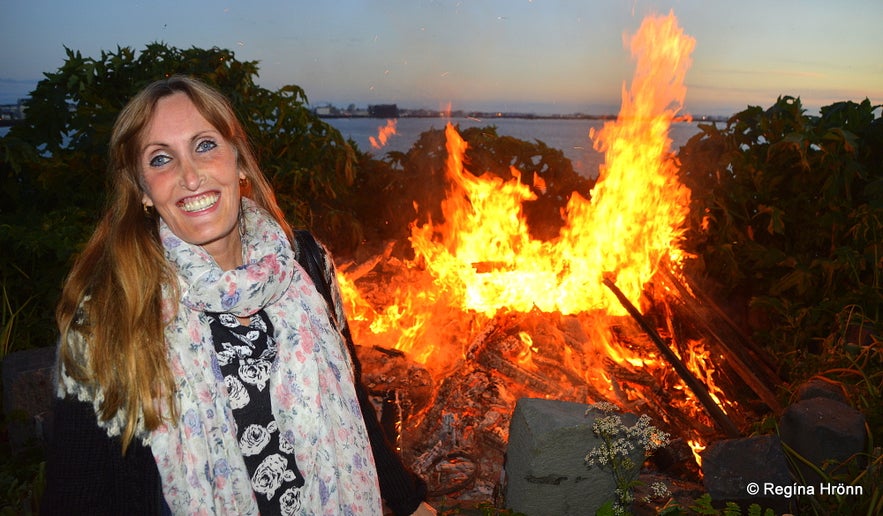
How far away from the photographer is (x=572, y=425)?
3.29 metres

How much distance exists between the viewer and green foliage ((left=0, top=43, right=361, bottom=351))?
14.6 feet

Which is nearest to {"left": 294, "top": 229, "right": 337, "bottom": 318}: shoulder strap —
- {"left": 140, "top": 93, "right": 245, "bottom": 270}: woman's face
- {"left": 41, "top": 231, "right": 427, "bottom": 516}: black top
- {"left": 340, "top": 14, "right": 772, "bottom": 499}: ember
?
{"left": 140, "top": 93, "right": 245, "bottom": 270}: woman's face

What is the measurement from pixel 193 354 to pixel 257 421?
13.9 inches

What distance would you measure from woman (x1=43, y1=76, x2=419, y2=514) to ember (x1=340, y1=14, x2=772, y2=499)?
7.40ft

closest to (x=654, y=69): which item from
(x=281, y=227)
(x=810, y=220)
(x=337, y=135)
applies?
(x=810, y=220)

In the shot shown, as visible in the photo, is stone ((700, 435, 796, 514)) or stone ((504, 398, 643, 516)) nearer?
stone ((700, 435, 796, 514))

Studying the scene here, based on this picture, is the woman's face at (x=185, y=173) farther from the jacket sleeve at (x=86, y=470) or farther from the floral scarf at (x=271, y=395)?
the jacket sleeve at (x=86, y=470)

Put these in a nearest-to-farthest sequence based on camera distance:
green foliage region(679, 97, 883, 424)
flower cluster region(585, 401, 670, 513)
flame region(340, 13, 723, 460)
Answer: flower cluster region(585, 401, 670, 513), green foliage region(679, 97, 883, 424), flame region(340, 13, 723, 460)

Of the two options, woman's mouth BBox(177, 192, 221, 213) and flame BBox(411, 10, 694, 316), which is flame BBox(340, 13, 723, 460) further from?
woman's mouth BBox(177, 192, 221, 213)

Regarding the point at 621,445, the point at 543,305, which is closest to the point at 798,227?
the point at 543,305

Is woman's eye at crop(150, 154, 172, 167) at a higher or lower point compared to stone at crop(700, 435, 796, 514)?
higher

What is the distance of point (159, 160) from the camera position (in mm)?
2098

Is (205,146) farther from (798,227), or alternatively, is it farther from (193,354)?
(798,227)

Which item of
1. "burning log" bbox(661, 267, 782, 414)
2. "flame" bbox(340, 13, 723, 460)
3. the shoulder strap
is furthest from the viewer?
"flame" bbox(340, 13, 723, 460)
